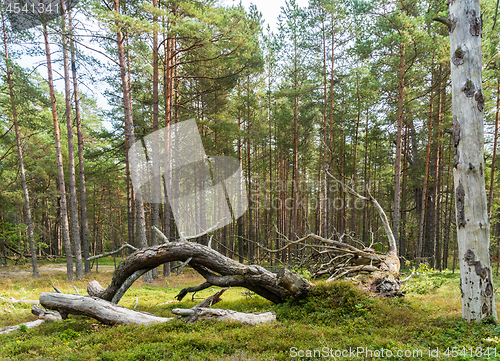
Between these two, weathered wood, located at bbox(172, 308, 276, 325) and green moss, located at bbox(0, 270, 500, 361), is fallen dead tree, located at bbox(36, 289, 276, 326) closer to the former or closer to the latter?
weathered wood, located at bbox(172, 308, 276, 325)

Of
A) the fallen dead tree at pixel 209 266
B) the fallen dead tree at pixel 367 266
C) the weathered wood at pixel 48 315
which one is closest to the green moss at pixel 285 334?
the weathered wood at pixel 48 315

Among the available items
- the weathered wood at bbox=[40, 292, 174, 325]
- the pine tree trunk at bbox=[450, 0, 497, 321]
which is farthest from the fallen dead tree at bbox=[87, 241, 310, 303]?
the pine tree trunk at bbox=[450, 0, 497, 321]

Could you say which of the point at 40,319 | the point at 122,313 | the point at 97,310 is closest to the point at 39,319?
the point at 40,319

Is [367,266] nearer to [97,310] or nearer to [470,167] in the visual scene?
[470,167]

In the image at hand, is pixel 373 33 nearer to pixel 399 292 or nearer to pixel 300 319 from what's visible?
pixel 399 292

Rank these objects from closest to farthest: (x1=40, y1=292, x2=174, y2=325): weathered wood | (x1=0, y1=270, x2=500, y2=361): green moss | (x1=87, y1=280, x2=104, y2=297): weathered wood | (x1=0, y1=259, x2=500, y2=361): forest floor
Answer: (x1=0, y1=259, x2=500, y2=361): forest floor
(x1=0, y1=270, x2=500, y2=361): green moss
(x1=40, y1=292, x2=174, y2=325): weathered wood
(x1=87, y1=280, x2=104, y2=297): weathered wood

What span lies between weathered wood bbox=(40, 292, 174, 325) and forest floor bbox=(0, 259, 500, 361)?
186 millimetres

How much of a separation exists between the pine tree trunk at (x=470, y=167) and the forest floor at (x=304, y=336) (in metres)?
0.48

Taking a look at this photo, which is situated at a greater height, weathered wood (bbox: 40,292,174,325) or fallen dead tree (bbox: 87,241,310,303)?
fallen dead tree (bbox: 87,241,310,303)

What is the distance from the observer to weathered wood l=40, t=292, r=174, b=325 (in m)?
4.99

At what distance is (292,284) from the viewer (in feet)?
18.3

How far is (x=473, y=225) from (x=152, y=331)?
17.7 ft

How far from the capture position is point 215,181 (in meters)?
23.1

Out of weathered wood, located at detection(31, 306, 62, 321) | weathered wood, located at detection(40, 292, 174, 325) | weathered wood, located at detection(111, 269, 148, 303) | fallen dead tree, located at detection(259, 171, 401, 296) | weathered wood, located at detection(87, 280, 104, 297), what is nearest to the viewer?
weathered wood, located at detection(40, 292, 174, 325)
